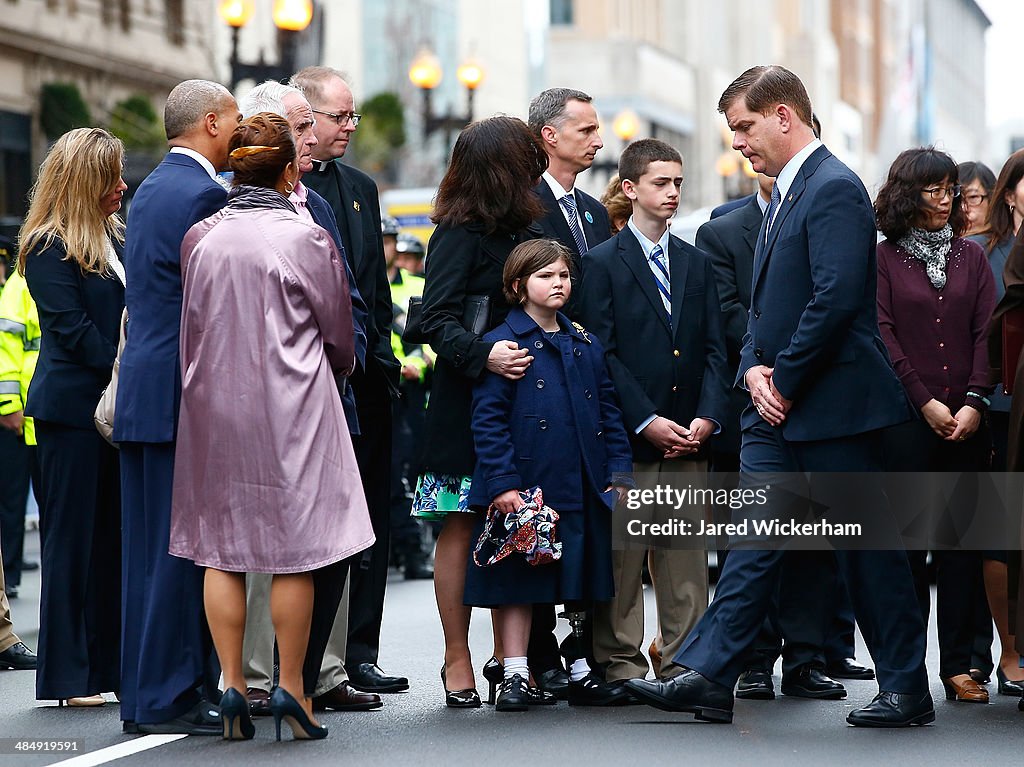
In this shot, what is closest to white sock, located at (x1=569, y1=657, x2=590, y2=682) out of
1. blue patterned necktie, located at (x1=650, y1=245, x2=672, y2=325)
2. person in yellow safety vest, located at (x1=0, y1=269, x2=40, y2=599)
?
blue patterned necktie, located at (x1=650, y1=245, x2=672, y2=325)

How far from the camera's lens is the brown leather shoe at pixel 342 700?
718 centimetres

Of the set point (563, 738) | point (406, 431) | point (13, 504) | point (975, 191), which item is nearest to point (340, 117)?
point (563, 738)

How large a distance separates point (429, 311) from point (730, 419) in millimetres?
1357

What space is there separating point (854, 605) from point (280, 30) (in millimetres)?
11129

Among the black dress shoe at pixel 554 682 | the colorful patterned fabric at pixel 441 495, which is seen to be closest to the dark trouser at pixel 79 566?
the colorful patterned fabric at pixel 441 495

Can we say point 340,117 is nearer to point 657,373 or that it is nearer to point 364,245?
point 364,245

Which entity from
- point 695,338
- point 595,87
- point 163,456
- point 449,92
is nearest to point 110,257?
point 163,456

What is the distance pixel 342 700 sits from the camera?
720 cm

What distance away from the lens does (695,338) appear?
7562 mm

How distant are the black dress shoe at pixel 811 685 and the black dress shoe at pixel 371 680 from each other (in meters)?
1.55

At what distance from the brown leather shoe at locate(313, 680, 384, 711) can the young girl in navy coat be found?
0.53 m

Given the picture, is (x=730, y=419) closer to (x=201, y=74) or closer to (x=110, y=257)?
(x=110, y=257)

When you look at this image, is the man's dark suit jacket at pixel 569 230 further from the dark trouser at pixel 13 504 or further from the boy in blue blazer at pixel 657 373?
the dark trouser at pixel 13 504

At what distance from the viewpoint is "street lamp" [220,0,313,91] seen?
16094 mm
